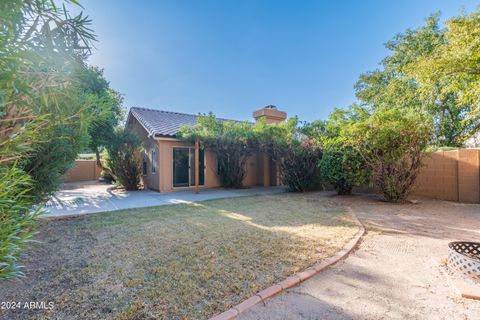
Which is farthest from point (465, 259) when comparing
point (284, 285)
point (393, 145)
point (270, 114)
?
point (270, 114)

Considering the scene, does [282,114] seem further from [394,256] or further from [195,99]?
[394,256]

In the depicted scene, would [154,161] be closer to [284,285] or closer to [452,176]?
[284,285]

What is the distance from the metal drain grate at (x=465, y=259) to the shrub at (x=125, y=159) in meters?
11.8

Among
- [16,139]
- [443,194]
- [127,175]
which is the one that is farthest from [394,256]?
[127,175]

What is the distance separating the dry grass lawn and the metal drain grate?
1.51 m

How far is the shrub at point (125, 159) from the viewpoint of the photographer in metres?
11.2

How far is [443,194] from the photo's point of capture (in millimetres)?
8555

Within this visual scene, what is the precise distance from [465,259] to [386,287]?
113 centimetres

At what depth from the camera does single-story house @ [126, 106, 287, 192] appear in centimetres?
1093

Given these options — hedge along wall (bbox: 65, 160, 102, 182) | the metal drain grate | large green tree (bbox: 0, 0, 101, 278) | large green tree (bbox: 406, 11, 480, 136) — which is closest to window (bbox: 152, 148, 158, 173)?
large green tree (bbox: 0, 0, 101, 278)

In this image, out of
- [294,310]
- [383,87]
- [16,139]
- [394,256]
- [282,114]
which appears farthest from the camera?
[383,87]

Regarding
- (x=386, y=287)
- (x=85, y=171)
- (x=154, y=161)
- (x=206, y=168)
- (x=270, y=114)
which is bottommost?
(x=386, y=287)

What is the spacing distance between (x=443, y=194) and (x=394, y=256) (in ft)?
22.8

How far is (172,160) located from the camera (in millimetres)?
11180
